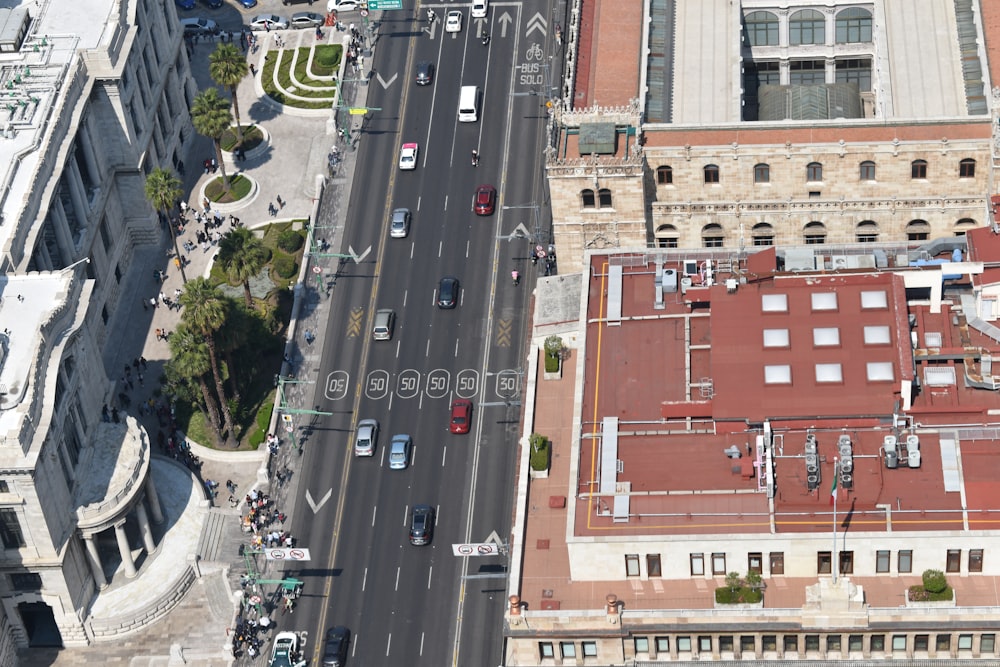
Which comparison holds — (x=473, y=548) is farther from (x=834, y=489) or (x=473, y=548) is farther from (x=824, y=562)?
(x=834, y=489)

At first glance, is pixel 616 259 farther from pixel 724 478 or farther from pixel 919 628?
pixel 919 628

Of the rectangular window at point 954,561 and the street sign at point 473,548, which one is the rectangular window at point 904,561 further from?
the street sign at point 473,548

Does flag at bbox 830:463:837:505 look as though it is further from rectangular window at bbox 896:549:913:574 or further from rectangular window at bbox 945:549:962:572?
rectangular window at bbox 945:549:962:572

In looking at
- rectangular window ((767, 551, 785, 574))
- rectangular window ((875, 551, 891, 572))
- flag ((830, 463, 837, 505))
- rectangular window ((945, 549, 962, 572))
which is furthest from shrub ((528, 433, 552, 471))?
rectangular window ((945, 549, 962, 572))

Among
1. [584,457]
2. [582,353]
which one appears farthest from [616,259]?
[584,457]

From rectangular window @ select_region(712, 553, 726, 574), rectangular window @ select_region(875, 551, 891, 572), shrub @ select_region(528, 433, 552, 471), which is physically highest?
shrub @ select_region(528, 433, 552, 471)

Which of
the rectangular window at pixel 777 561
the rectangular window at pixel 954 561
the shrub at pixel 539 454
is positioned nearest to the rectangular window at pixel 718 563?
the rectangular window at pixel 777 561
